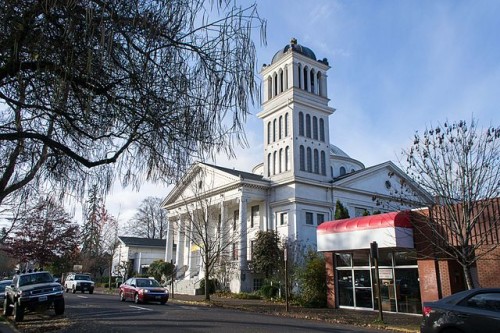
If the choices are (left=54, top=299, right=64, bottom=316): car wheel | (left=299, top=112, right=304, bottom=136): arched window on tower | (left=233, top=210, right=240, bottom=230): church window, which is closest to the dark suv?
(left=54, top=299, right=64, bottom=316): car wheel

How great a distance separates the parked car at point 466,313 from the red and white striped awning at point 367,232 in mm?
9734

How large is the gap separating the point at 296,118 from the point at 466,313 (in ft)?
112

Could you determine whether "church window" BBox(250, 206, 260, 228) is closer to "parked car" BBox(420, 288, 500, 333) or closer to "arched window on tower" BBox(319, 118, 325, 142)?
"arched window on tower" BBox(319, 118, 325, 142)

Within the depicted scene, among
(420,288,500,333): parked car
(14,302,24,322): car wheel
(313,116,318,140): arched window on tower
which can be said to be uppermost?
(313,116,318,140): arched window on tower

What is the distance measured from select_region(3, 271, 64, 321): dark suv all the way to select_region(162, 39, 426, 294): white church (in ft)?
64.7

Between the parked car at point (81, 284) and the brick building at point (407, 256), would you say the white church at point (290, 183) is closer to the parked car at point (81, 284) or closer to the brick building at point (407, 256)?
the parked car at point (81, 284)

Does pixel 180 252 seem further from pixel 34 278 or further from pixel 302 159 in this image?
pixel 34 278

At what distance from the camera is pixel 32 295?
17.5 metres

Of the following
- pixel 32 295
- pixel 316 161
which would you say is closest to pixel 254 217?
pixel 316 161

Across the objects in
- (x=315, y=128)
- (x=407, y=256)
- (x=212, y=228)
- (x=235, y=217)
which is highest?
(x=315, y=128)

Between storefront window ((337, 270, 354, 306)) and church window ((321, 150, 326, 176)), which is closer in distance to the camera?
storefront window ((337, 270, 354, 306))

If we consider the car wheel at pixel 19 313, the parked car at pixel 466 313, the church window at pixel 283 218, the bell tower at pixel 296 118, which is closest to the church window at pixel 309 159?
the bell tower at pixel 296 118

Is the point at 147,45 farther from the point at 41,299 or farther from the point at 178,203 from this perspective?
the point at 178,203

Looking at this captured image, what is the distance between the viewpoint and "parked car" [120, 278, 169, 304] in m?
26.2
